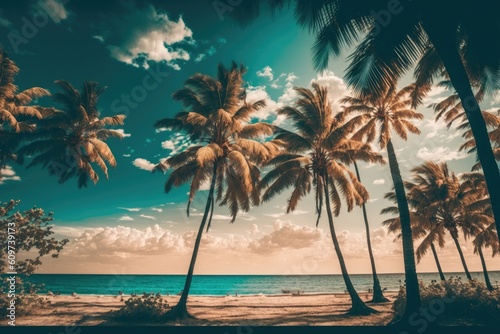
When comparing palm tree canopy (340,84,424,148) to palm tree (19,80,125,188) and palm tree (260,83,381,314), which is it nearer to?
palm tree (260,83,381,314)

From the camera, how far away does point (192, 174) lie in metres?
14.5

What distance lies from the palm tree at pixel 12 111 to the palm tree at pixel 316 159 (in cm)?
1275

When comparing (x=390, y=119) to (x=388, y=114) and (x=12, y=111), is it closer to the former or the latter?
(x=388, y=114)

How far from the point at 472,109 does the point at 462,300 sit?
9.28 m

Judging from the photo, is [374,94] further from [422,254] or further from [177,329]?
[422,254]

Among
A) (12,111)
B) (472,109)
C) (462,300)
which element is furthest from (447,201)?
(12,111)

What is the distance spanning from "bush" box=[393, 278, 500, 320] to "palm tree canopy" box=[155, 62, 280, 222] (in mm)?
8714

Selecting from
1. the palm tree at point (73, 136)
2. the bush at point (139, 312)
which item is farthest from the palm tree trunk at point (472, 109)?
the palm tree at point (73, 136)

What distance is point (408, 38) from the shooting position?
7.79 metres

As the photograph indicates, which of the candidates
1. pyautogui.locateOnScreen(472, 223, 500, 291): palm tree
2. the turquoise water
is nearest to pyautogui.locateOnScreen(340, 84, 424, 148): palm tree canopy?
pyautogui.locateOnScreen(472, 223, 500, 291): palm tree

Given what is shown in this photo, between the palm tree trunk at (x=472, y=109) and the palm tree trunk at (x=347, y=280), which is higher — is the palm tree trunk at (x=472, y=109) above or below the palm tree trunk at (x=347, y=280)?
above

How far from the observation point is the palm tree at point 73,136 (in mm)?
15344

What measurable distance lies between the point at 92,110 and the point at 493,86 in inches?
728

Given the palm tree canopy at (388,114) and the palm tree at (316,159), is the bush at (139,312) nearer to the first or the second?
the palm tree at (316,159)
